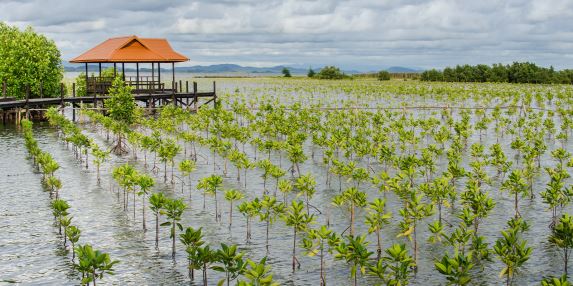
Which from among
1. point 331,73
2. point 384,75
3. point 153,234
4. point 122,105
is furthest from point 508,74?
point 153,234

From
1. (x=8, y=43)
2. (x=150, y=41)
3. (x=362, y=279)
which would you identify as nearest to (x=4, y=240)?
(x=362, y=279)

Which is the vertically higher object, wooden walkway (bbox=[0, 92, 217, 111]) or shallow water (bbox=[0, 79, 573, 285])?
wooden walkway (bbox=[0, 92, 217, 111])

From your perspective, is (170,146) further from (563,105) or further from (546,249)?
(563,105)

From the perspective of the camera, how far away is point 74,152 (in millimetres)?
32000

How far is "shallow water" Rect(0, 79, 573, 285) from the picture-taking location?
574 inches

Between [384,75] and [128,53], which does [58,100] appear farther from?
[384,75]

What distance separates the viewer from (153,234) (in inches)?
700

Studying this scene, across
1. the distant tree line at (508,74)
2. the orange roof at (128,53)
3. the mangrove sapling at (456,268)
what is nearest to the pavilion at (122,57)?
the orange roof at (128,53)

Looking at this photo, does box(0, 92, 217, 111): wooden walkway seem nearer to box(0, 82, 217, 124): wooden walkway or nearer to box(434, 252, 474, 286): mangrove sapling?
box(0, 82, 217, 124): wooden walkway

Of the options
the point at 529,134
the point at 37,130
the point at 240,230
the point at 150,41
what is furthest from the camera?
the point at 150,41

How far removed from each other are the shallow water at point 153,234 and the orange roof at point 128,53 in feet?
77.5

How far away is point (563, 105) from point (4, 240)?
187ft

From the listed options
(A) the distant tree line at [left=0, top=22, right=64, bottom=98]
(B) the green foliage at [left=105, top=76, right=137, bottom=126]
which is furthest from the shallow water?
(A) the distant tree line at [left=0, top=22, right=64, bottom=98]

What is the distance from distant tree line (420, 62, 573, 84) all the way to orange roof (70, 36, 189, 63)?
7796cm
